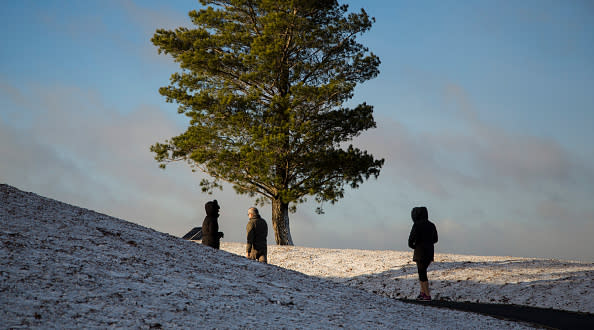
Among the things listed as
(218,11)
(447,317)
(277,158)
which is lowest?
(447,317)

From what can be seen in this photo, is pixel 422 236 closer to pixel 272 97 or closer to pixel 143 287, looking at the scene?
pixel 143 287

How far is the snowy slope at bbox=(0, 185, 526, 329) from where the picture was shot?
239 inches

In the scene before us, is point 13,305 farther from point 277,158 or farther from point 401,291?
point 277,158

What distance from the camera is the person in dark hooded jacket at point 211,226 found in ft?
38.2

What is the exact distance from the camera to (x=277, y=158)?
2134 centimetres

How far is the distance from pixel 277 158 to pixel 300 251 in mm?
→ 3672

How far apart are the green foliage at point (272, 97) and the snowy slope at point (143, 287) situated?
11402 mm

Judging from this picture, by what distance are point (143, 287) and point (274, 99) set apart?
15.3 m

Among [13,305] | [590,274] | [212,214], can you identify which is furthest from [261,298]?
[590,274]

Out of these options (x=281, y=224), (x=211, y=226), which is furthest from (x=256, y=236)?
(x=281, y=224)

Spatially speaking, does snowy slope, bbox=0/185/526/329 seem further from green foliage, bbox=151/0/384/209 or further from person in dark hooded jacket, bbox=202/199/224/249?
green foliage, bbox=151/0/384/209

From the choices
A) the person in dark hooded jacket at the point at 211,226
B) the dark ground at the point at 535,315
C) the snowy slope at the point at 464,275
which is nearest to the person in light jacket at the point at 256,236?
the person in dark hooded jacket at the point at 211,226

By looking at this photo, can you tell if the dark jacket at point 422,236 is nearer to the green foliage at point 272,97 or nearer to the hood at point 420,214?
the hood at point 420,214

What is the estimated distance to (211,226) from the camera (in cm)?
1173
